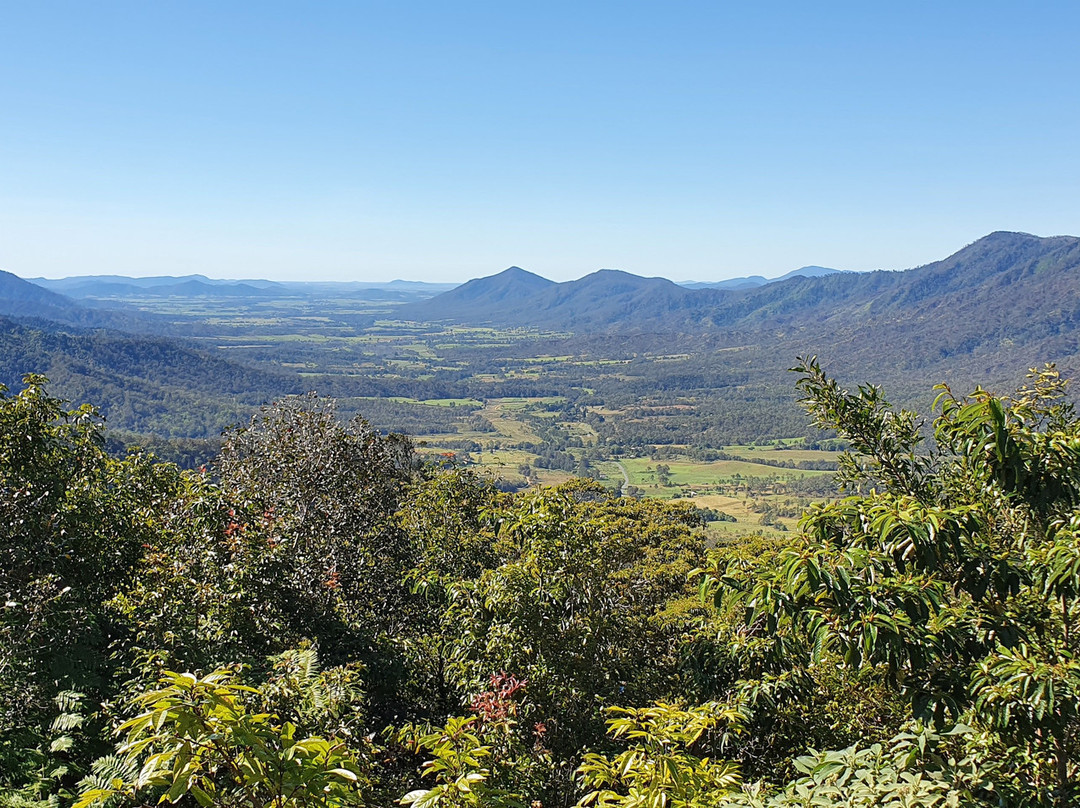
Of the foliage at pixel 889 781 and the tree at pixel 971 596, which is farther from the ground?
the tree at pixel 971 596

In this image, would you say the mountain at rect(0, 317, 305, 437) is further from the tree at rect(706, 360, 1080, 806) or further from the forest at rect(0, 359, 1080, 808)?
the tree at rect(706, 360, 1080, 806)

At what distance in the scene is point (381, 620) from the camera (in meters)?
11.2

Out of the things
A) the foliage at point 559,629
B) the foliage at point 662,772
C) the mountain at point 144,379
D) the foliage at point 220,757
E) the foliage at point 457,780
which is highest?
the foliage at point 220,757

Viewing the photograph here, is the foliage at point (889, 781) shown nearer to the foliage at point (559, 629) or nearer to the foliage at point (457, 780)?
the foliage at point (457, 780)

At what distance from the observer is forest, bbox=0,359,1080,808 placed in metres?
3.22

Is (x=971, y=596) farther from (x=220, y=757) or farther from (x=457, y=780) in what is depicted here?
(x=220, y=757)

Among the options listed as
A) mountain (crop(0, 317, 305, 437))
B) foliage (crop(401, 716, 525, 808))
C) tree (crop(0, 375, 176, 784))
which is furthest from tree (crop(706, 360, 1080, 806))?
mountain (crop(0, 317, 305, 437))

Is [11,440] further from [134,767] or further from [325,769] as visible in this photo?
[325,769]

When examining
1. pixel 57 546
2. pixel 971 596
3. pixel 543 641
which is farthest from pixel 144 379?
pixel 971 596

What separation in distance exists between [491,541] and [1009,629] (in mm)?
8907

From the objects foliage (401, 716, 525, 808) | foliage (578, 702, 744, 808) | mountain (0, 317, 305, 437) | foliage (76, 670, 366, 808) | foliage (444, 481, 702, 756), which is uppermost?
foliage (76, 670, 366, 808)

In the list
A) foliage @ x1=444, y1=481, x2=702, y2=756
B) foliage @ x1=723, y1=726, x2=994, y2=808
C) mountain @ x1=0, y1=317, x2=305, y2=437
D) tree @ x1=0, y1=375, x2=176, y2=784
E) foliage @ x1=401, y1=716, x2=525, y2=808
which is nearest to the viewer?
foliage @ x1=401, y1=716, x2=525, y2=808

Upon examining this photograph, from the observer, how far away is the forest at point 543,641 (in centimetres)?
322

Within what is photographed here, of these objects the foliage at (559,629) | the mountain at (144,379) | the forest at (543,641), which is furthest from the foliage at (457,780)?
the mountain at (144,379)
